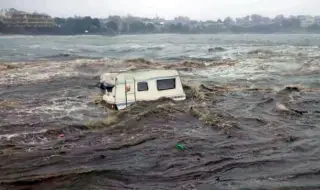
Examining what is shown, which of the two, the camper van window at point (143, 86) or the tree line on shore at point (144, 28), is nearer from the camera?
the camper van window at point (143, 86)

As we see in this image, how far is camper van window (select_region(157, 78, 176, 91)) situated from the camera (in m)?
21.3

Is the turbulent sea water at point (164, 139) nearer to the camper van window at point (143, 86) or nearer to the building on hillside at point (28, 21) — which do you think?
the camper van window at point (143, 86)

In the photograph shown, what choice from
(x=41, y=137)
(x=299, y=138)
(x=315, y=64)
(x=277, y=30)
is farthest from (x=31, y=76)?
(x=277, y=30)

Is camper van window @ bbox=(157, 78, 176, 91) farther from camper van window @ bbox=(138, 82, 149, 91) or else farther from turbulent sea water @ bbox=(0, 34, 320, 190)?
turbulent sea water @ bbox=(0, 34, 320, 190)

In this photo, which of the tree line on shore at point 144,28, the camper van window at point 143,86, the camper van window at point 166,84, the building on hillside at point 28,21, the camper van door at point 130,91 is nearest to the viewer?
the camper van door at point 130,91

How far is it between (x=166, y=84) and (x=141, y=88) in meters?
1.53

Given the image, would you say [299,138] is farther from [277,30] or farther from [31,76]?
[277,30]

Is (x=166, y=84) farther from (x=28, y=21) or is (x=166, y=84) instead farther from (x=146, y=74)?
(x=28, y=21)

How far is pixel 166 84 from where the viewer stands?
2152 centimetres

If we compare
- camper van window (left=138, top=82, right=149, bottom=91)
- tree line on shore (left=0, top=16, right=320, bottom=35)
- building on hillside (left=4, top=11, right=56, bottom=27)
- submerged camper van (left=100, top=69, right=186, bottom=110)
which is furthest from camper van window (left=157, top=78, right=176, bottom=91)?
building on hillside (left=4, top=11, right=56, bottom=27)

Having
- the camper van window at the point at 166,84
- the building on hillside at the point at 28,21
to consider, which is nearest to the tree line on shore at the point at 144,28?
the building on hillside at the point at 28,21

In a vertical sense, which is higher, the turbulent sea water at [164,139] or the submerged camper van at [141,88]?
the submerged camper van at [141,88]

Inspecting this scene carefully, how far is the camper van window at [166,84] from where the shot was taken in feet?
69.9

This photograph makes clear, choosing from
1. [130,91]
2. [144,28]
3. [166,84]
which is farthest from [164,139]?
[144,28]
